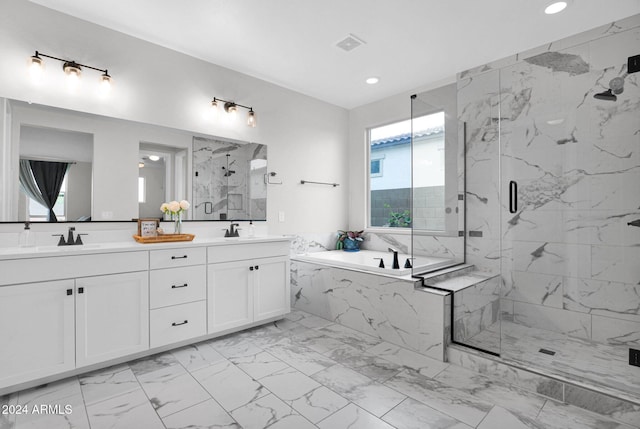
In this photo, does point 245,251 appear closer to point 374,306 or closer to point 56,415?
point 374,306

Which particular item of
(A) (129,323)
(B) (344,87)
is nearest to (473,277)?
(B) (344,87)

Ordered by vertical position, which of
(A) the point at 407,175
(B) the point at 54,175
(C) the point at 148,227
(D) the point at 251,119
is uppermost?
(D) the point at 251,119

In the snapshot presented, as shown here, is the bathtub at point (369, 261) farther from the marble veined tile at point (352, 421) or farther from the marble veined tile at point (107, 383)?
the marble veined tile at point (107, 383)

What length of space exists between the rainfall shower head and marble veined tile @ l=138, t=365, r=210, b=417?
129 inches

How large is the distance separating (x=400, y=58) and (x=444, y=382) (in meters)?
2.76

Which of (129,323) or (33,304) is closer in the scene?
(33,304)

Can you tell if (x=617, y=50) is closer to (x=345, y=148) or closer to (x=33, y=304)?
(x=345, y=148)

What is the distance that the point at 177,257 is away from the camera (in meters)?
2.36

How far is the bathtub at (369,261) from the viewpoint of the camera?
2.72 m

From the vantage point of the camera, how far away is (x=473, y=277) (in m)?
2.81

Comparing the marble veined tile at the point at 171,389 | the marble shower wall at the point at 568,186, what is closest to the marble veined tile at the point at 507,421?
the marble shower wall at the point at 568,186

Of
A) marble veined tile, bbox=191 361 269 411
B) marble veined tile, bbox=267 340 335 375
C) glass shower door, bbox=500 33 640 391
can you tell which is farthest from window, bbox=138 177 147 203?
glass shower door, bbox=500 33 640 391

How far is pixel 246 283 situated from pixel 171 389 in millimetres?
999

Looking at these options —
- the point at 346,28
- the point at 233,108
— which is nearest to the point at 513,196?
the point at 346,28
